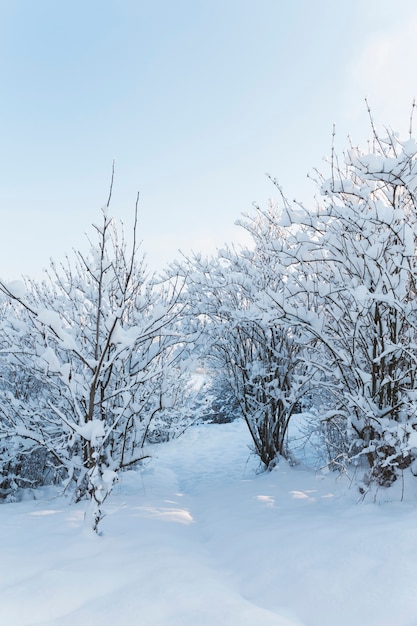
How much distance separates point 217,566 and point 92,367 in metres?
1.47

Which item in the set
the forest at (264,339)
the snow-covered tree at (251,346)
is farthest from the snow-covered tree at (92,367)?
the snow-covered tree at (251,346)

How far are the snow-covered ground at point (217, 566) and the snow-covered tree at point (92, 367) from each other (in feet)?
1.33

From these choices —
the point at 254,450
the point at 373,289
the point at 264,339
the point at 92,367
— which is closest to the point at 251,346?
the point at 264,339

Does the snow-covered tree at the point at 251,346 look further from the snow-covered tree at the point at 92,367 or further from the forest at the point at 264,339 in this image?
the snow-covered tree at the point at 92,367

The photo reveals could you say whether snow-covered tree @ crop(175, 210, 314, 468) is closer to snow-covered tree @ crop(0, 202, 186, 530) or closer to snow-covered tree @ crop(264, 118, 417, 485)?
snow-covered tree @ crop(0, 202, 186, 530)

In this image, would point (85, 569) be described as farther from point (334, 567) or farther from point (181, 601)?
point (334, 567)

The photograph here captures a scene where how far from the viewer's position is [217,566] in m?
2.20

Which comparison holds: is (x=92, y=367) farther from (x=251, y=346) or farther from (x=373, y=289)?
(x=251, y=346)

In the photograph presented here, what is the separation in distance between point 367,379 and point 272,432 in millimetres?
3156

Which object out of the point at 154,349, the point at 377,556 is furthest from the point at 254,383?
the point at 377,556

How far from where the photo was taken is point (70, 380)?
2684 millimetres

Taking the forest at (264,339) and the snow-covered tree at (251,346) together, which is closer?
the forest at (264,339)

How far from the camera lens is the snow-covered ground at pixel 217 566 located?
155cm

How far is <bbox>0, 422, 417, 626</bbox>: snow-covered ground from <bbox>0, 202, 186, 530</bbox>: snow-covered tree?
1.33 feet
